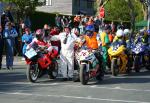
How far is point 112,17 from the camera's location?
2744 inches

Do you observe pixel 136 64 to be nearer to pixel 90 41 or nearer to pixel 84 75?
pixel 90 41

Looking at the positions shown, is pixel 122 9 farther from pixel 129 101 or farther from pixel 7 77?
pixel 129 101

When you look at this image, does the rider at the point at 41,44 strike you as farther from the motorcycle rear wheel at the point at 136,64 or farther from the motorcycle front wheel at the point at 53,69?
the motorcycle rear wheel at the point at 136,64

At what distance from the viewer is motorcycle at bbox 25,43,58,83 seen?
1596 cm

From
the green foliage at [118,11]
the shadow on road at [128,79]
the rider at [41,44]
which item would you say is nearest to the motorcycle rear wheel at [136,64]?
the shadow on road at [128,79]

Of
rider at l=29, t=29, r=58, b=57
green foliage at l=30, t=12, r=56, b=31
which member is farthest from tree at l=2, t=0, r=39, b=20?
rider at l=29, t=29, r=58, b=57

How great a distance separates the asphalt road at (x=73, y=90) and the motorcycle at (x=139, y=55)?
7.14 feet

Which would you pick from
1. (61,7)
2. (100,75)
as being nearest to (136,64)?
(100,75)

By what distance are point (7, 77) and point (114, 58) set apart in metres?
3.88

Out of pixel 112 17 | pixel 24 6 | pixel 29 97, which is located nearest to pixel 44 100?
pixel 29 97

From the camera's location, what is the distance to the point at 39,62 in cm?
1619

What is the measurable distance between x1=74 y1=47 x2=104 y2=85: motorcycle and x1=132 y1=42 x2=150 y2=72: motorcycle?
4.05 meters

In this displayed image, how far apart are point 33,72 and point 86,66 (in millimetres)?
1693

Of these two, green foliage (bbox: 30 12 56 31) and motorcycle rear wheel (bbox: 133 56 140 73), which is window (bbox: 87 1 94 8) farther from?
motorcycle rear wheel (bbox: 133 56 140 73)
